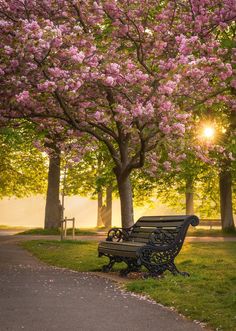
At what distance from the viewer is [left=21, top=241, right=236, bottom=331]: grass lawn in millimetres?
7879

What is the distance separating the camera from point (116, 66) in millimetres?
13734

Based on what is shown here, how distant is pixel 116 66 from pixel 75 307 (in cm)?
713

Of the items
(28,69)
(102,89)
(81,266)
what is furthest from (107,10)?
(81,266)

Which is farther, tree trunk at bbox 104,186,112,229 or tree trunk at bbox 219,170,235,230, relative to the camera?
tree trunk at bbox 104,186,112,229

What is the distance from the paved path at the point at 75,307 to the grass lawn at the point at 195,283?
334mm

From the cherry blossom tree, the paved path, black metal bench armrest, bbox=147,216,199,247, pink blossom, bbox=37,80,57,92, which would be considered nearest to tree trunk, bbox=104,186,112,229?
the cherry blossom tree

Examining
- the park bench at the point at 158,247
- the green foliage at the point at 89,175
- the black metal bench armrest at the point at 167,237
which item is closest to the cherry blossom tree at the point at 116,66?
the park bench at the point at 158,247

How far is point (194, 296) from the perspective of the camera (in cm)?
909

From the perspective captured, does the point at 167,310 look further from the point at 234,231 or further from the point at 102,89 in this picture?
the point at 234,231

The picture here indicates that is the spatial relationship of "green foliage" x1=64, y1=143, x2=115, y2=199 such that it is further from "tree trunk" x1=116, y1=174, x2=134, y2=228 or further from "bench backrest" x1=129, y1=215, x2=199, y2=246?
"bench backrest" x1=129, y1=215, x2=199, y2=246

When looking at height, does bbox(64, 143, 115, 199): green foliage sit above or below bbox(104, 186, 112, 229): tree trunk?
above

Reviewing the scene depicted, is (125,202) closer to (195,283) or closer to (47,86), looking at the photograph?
(47,86)

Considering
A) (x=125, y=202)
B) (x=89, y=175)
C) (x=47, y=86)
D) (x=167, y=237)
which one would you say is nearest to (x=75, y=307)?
(x=167, y=237)

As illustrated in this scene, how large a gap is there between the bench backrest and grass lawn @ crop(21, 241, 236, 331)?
811 mm
